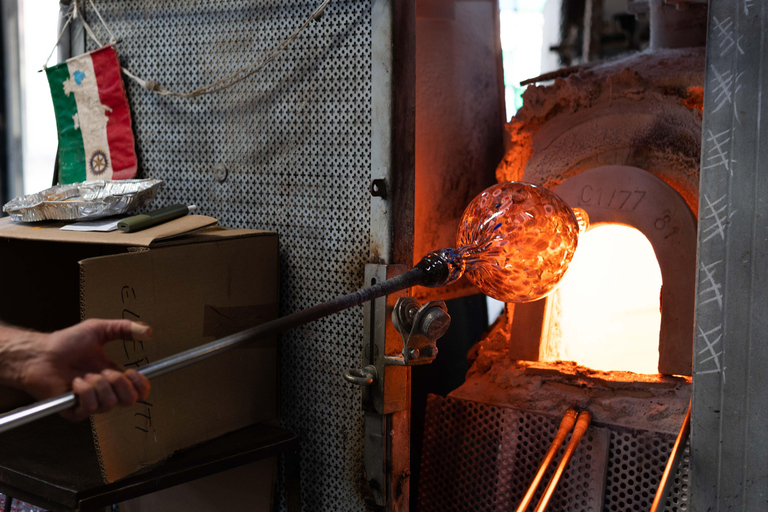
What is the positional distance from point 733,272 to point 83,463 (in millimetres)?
1635

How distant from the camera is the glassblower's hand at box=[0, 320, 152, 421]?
3.37 feet

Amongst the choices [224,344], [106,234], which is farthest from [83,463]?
[224,344]

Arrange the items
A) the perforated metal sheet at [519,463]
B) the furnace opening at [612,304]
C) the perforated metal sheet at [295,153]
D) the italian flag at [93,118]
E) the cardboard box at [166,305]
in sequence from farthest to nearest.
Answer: the furnace opening at [612,304]
the italian flag at [93,118]
the perforated metal sheet at [295,153]
the perforated metal sheet at [519,463]
the cardboard box at [166,305]

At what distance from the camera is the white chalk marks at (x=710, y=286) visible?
1446 mm

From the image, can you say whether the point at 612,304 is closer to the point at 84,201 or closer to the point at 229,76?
the point at 229,76

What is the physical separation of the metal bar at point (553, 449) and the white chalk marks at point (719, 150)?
28.7 inches

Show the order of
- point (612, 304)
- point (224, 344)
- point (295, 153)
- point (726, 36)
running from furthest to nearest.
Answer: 1. point (612, 304)
2. point (295, 153)
3. point (726, 36)
4. point (224, 344)

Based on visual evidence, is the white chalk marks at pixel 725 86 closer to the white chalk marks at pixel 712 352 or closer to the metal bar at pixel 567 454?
the white chalk marks at pixel 712 352

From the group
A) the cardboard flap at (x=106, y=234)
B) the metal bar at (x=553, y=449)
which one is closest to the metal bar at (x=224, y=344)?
the cardboard flap at (x=106, y=234)

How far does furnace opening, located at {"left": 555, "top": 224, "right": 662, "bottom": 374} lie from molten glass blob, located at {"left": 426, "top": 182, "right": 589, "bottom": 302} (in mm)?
742

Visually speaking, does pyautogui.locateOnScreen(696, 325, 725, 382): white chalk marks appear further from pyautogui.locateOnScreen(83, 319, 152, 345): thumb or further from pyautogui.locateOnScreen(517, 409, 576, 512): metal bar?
pyautogui.locateOnScreen(83, 319, 152, 345): thumb

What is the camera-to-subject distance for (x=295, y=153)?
194 cm

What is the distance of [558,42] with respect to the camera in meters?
4.40

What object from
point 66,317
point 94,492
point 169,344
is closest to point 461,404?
point 169,344
